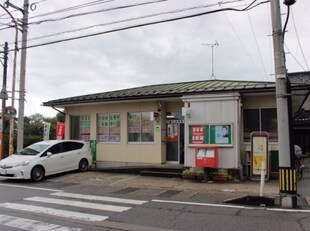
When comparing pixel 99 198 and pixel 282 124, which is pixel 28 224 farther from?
pixel 282 124

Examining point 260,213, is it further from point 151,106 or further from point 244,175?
point 151,106

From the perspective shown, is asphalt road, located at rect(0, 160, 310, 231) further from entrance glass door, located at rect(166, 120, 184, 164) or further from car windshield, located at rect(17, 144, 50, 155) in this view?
entrance glass door, located at rect(166, 120, 184, 164)

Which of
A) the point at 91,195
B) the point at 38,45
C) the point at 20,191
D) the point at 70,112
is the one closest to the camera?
the point at 91,195

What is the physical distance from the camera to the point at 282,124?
31.9 feet

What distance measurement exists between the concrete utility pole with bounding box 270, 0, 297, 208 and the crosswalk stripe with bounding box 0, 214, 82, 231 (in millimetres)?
5581

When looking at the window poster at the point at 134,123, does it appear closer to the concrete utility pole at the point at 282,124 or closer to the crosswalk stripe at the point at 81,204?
the crosswalk stripe at the point at 81,204

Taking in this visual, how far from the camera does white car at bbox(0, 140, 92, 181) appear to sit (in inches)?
575

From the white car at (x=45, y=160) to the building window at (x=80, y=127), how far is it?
1866 millimetres

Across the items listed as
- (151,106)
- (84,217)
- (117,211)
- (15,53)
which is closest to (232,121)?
(151,106)

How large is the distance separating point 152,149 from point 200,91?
13.4 feet

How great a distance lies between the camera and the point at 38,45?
1578 centimetres

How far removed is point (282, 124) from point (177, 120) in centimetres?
803

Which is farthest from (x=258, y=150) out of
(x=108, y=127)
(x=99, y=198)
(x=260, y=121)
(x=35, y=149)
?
(x=35, y=149)

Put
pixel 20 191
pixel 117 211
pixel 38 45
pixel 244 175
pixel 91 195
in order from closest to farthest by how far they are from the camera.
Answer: pixel 117 211
pixel 91 195
pixel 20 191
pixel 244 175
pixel 38 45
